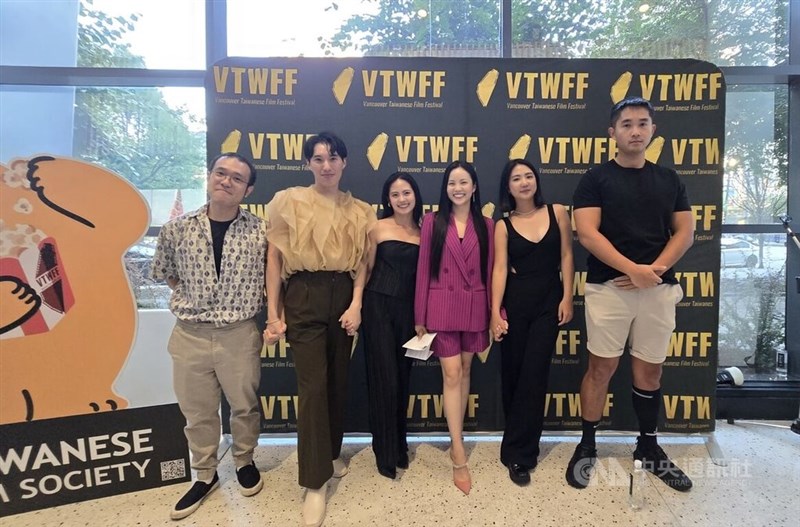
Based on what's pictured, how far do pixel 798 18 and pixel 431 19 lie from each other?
267cm

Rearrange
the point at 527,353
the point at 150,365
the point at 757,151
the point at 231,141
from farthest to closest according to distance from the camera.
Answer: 1. the point at 757,151
2. the point at 150,365
3. the point at 231,141
4. the point at 527,353

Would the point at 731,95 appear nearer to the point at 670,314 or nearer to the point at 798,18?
the point at 798,18

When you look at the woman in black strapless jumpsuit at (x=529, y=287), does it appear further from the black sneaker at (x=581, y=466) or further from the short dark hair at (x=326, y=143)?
the short dark hair at (x=326, y=143)

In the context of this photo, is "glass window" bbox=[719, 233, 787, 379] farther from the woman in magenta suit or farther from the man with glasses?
the man with glasses

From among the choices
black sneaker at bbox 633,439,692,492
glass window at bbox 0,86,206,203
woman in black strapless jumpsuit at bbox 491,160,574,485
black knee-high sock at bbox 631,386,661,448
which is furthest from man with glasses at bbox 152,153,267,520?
black sneaker at bbox 633,439,692,492

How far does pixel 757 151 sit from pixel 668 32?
3.77 feet

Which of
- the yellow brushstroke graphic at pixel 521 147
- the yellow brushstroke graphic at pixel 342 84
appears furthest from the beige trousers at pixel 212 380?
the yellow brushstroke graphic at pixel 521 147

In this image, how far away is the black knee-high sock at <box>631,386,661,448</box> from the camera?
216cm

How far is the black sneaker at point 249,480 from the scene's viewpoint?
204 centimetres

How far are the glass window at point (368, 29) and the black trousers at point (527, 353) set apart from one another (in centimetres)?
194

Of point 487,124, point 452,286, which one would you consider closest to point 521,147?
point 487,124

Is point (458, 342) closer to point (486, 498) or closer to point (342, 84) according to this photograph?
point (486, 498)

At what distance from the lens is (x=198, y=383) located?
1.91 metres

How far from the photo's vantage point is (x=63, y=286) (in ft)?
6.48
